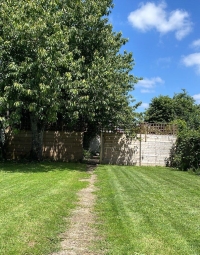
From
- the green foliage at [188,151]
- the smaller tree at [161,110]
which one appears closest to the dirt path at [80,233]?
the green foliage at [188,151]

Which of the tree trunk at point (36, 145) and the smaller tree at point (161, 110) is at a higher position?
the smaller tree at point (161, 110)

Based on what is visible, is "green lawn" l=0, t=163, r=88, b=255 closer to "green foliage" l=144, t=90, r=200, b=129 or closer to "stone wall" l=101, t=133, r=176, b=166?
"stone wall" l=101, t=133, r=176, b=166

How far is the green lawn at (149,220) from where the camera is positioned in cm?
340

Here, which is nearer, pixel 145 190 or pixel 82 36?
pixel 145 190

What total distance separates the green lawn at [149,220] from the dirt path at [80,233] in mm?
161

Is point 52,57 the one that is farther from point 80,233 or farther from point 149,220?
point 80,233

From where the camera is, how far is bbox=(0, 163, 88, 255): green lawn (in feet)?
11.0

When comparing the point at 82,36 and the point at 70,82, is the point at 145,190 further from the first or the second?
the point at 82,36

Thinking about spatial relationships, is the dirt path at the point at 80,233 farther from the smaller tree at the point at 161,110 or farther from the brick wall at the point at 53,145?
the smaller tree at the point at 161,110

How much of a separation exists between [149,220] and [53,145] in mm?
10987

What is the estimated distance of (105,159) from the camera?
48.6ft

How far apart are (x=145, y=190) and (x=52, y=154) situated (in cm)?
855

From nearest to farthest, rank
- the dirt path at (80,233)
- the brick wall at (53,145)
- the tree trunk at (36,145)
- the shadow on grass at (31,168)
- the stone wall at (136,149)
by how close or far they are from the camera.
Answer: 1. the dirt path at (80,233)
2. the shadow on grass at (31,168)
3. the tree trunk at (36,145)
4. the stone wall at (136,149)
5. the brick wall at (53,145)

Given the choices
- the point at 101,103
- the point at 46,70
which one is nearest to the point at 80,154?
the point at 101,103
